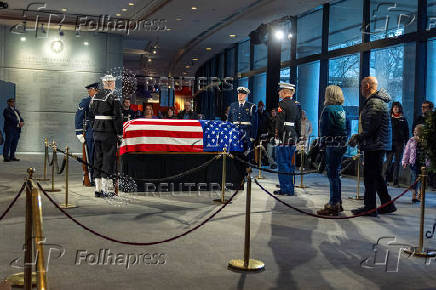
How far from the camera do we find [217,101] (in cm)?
2295

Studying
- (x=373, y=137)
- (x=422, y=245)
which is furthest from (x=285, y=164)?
(x=422, y=245)

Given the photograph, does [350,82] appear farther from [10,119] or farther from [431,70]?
[10,119]

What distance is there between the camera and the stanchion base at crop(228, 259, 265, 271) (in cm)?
402

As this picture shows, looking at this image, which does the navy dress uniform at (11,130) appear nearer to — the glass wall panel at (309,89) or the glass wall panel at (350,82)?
the glass wall panel at (309,89)

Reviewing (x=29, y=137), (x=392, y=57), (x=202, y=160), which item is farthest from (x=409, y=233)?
(x=29, y=137)

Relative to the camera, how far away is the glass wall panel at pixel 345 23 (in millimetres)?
12369

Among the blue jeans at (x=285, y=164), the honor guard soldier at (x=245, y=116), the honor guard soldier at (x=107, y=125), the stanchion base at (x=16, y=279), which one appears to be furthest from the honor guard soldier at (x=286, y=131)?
the stanchion base at (x=16, y=279)

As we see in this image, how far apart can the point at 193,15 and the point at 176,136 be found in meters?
8.08

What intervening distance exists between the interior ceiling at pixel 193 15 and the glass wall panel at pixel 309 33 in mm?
373

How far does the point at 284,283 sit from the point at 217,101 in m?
19.4

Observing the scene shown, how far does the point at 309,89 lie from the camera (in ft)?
48.3

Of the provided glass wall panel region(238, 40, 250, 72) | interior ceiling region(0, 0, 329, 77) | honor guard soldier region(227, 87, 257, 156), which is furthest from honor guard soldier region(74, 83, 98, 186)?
glass wall panel region(238, 40, 250, 72)

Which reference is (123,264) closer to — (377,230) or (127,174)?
(377,230)

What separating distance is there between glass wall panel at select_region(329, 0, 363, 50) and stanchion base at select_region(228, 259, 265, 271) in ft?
29.9
